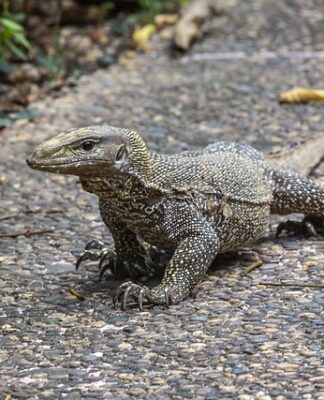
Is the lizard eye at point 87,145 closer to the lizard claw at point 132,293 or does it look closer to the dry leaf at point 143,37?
the lizard claw at point 132,293

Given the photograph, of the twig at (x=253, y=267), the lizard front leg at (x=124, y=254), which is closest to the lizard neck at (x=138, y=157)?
the lizard front leg at (x=124, y=254)

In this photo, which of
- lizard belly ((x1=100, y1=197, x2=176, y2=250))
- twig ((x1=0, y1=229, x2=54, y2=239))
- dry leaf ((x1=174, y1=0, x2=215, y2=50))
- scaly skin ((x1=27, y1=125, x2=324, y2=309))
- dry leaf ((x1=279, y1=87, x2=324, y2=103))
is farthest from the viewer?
dry leaf ((x1=174, y1=0, x2=215, y2=50))

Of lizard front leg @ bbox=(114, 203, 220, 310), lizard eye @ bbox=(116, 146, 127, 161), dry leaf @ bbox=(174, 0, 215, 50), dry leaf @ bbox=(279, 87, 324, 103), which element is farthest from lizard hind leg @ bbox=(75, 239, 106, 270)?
dry leaf @ bbox=(174, 0, 215, 50)

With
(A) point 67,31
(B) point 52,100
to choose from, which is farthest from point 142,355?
(A) point 67,31

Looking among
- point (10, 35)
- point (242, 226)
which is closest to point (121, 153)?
point (242, 226)

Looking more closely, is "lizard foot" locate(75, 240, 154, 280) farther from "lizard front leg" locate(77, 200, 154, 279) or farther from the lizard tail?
the lizard tail

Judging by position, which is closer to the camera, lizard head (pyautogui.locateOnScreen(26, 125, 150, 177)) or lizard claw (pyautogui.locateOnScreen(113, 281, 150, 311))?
lizard head (pyautogui.locateOnScreen(26, 125, 150, 177))

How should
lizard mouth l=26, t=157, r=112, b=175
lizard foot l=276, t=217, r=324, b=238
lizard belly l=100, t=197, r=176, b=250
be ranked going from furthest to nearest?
lizard foot l=276, t=217, r=324, b=238, lizard belly l=100, t=197, r=176, b=250, lizard mouth l=26, t=157, r=112, b=175
